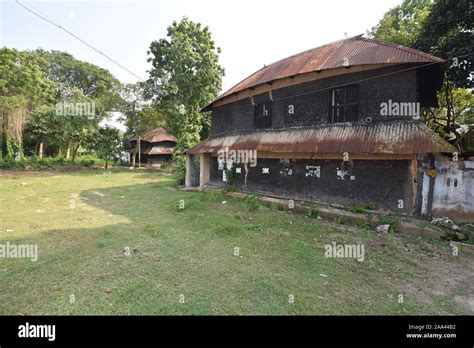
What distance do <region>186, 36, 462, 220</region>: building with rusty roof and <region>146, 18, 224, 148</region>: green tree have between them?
13815mm

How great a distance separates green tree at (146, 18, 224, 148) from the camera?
2505 cm

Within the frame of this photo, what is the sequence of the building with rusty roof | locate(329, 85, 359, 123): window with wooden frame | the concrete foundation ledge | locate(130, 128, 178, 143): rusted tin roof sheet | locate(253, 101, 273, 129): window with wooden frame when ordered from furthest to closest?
locate(130, 128, 178, 143): rusted tin roof sheet → locate(253, 101, 273, 129): window with wooden frame → locate(329, 85, 359, 123): window with wooden frame → the building with rusty roof → the concrete foundation ledge

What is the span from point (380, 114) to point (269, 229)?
594 cm

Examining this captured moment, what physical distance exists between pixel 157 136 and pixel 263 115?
88.0 feet

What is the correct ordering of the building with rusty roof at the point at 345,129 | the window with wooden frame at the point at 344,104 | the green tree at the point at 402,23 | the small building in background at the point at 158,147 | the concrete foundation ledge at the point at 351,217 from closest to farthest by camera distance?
1. the concrete foundation ledge at the point at 351,217
2. the building with rusty roof at the point at 345,129
3. the window with wooden frame at the point at 344,104
4. the green tree at the point at 402,23
5. the small building in background at the point at 158,147

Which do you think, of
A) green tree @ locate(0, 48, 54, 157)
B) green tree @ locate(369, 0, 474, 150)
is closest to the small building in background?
green tree @ locate(0, 48, 54, 157)

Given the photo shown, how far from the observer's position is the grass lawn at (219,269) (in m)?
3.75

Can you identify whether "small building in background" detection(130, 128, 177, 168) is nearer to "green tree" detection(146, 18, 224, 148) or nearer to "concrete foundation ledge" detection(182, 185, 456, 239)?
"green tree" detection(146, 18, 224, 148)

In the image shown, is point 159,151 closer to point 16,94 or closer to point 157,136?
point 157,136

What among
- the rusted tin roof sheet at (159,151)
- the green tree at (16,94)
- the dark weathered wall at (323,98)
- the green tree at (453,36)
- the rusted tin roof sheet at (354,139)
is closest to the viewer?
the rusted tin roof sheet at (354,139)

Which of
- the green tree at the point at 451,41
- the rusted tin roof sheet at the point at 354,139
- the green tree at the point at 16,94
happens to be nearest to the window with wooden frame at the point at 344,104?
the rusted tin roof sheet at the point at 354,139

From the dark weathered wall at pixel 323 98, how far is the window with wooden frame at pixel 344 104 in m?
0.19

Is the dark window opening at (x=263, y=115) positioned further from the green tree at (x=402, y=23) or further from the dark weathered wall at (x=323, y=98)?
the green tree at (x=402, y=23)
